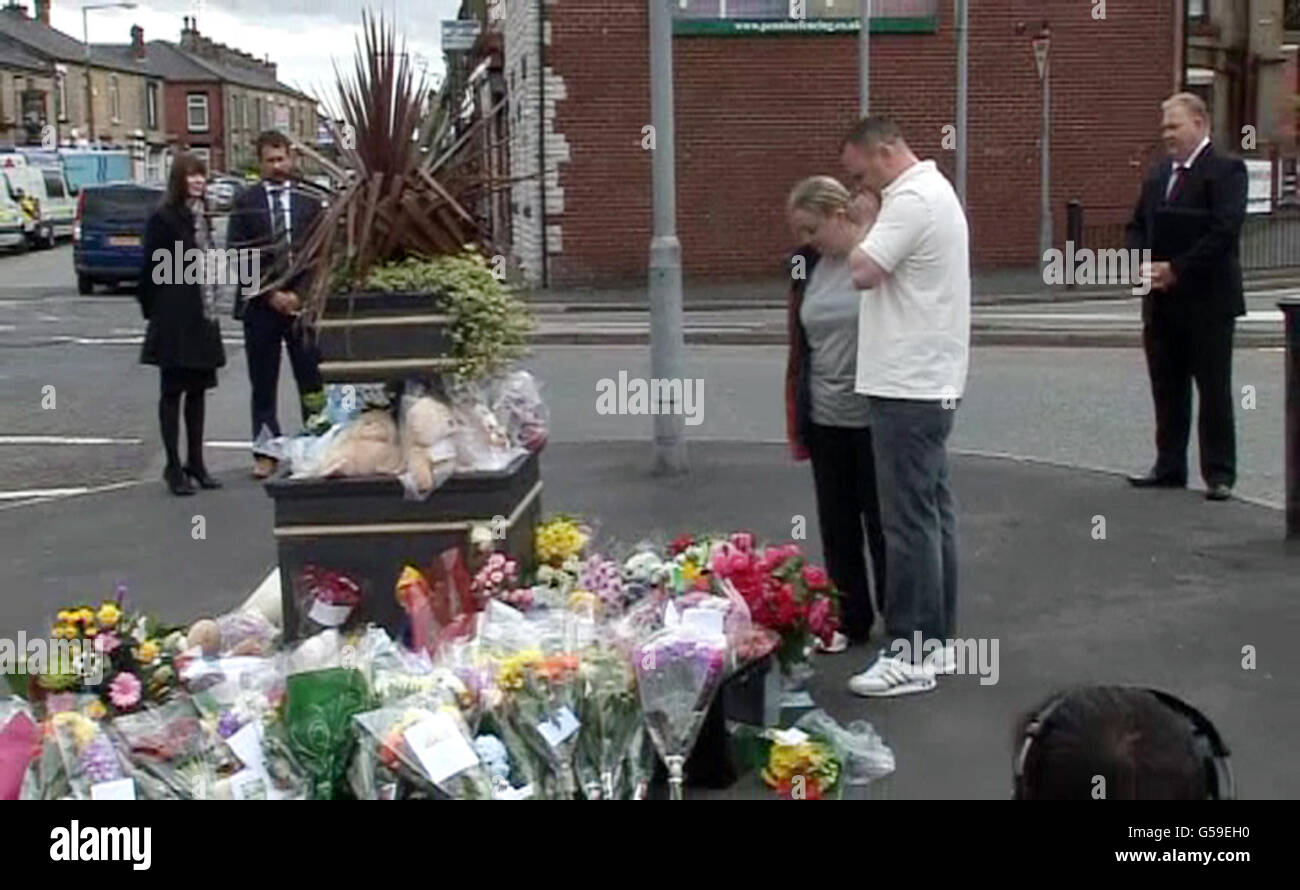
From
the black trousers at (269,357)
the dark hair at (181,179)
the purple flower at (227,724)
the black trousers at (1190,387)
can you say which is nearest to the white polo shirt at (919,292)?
the purple flower at (227,724)

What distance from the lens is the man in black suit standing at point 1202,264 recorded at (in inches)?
364

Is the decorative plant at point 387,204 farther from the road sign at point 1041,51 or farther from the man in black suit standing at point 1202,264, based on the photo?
the road sign at point 1041,51

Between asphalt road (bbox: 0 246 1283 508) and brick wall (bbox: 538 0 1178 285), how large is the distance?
832 centimetres

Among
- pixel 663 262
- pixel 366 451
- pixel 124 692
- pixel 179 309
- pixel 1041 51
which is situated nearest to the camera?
pixel 124 692

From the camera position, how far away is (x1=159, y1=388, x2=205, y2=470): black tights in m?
10.4

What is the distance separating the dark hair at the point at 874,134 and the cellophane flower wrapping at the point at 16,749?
3.29m

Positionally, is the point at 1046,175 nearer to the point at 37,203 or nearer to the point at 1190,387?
the point at 1190,387

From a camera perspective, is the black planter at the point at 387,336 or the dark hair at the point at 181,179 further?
the dark hair at the point at 181,179

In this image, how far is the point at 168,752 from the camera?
477cm

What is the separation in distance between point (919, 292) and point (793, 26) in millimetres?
22251

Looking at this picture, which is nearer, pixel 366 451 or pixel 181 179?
pixel 366 451

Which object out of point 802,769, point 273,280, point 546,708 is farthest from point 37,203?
point 802,769

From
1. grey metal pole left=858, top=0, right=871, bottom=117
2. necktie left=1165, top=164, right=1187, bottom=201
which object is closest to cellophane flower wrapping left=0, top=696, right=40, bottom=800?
necktie left=1165, top=164, right=1187, bottom=201
